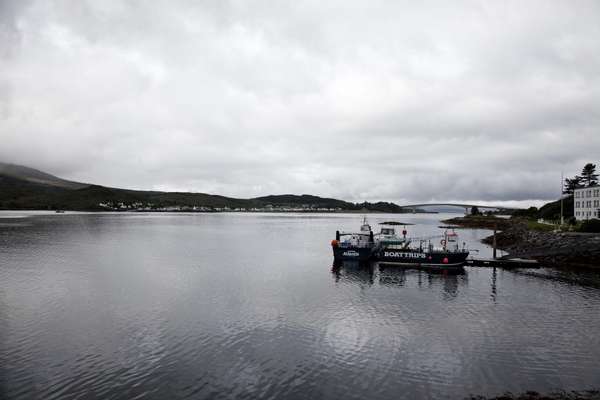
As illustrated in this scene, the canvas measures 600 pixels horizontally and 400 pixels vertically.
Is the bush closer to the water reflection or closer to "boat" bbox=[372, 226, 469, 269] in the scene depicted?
"boat" bbox=[372, 226, 469, 269]

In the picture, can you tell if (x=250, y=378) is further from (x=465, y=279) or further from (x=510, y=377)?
(x=465, y=279)

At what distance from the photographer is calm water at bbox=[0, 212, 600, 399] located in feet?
57.9

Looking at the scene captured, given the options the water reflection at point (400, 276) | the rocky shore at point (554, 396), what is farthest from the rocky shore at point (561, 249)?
the rocky shore at point (554, 396)

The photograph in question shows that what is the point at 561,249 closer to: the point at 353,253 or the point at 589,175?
the point at 353,253

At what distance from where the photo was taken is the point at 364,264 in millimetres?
57469

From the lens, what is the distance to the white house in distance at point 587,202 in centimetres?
8655

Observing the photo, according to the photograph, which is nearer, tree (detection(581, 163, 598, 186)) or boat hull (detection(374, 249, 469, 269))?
boat hull (detection(374, 249, 469, 269))

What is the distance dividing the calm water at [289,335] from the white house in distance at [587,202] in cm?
5442

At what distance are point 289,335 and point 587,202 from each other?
99.9 metres

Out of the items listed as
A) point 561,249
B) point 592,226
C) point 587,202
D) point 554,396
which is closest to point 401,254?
point 561,249

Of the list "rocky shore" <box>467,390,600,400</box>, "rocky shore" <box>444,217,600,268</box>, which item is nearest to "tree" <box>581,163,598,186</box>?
"rocky shore" <box>444,217,600,268</box>

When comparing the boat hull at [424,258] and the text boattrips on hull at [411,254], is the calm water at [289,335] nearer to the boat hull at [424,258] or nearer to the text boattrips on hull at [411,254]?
the boat hull at [424,258]

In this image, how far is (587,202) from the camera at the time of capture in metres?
91.4

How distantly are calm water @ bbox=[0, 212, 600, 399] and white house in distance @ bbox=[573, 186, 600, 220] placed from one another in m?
54.4
